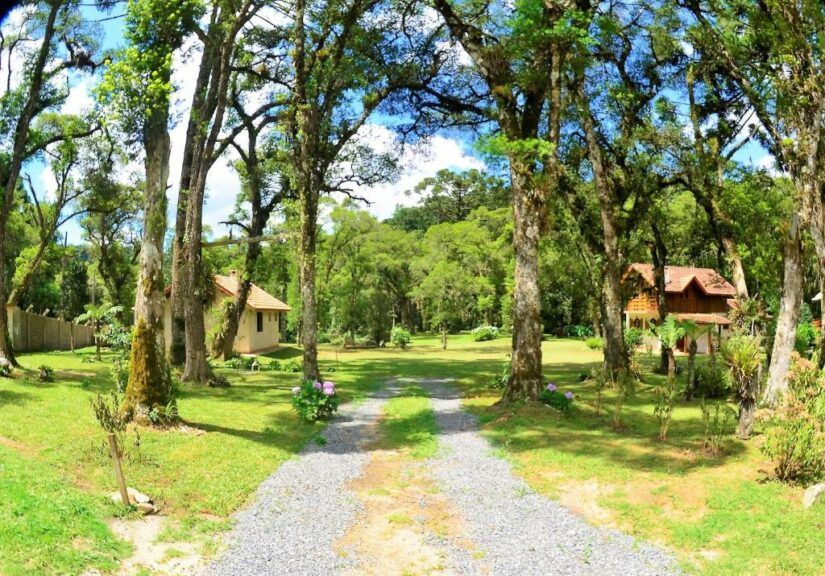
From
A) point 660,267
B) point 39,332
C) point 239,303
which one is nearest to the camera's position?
point 660,267

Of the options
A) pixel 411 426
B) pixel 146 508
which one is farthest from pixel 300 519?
pixel 411 426

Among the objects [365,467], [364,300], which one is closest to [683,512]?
[365,467]

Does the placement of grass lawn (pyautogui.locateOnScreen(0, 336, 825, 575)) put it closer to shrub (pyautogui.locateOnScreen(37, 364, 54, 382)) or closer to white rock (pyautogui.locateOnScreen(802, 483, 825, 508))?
white rock (pyautogui.locateOnScreen(802, 483, 825, 508))

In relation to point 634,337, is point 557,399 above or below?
below

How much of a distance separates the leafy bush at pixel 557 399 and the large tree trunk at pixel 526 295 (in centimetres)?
24

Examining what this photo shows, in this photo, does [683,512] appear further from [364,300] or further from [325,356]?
[364,300]

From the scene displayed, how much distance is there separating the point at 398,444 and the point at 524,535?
510 centimetres

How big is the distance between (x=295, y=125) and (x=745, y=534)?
1557 centimetres

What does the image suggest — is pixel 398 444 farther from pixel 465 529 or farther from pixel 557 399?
pixel 465 529

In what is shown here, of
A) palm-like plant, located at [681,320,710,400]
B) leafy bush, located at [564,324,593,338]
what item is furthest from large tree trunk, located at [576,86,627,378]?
leafy bush, located at [564,324,593,338]

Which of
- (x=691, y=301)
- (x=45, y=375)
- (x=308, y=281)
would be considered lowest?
(x=45, y=375)

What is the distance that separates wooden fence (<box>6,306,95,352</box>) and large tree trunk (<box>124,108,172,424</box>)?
784 inches

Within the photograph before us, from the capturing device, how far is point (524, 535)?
7.19 meters

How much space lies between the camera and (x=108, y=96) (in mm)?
12633
